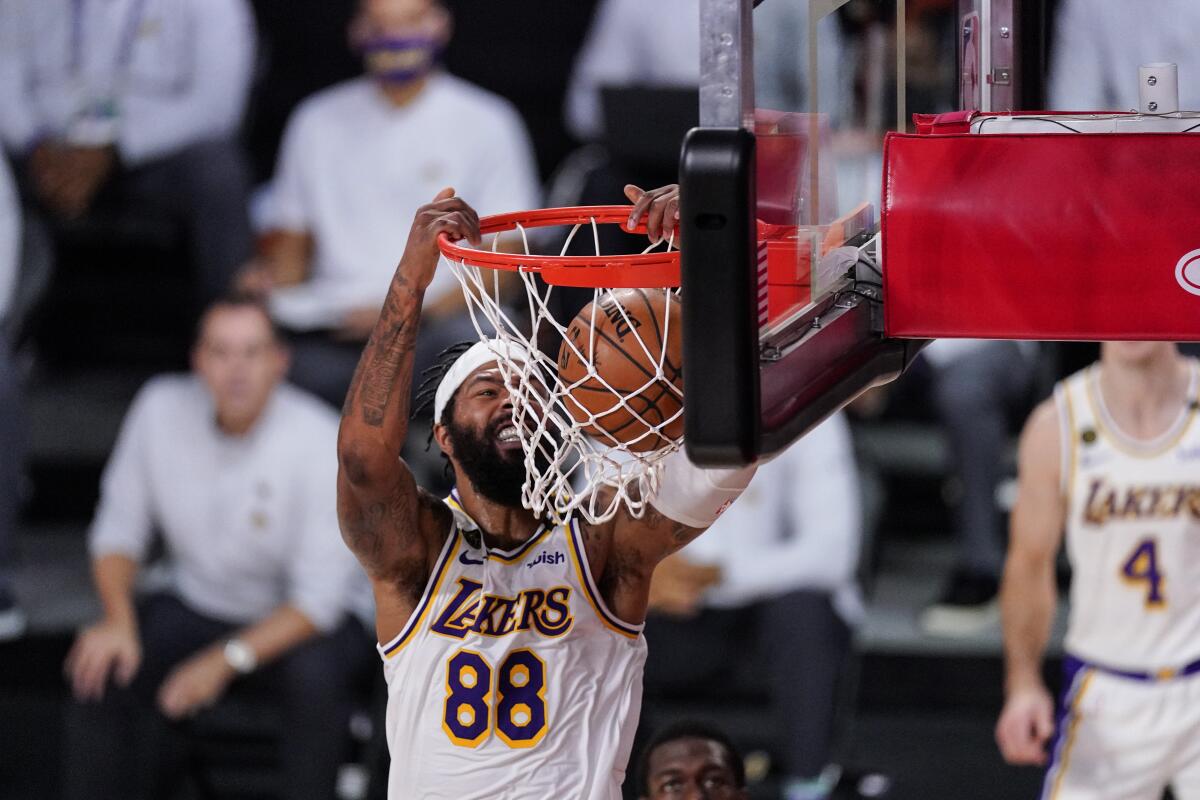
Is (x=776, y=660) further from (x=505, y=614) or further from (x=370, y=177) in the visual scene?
(x=370, y=177)

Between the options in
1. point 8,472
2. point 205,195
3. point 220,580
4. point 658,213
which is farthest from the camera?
point 205,195

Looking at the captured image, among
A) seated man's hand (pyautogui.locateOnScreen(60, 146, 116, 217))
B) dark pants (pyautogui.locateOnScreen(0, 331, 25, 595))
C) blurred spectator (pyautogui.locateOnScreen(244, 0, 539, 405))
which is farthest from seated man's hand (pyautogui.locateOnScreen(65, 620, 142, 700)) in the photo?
seated man's hand (pyautogui.locateOnScreen(60, 146, 116, 217))

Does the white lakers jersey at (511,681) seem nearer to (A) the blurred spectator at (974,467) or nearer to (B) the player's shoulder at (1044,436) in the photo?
(B) the player's shoulder at (1044,436)

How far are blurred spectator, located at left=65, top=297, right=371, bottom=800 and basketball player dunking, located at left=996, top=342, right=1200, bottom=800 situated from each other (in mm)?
2112

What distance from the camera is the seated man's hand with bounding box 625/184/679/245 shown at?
2.78m

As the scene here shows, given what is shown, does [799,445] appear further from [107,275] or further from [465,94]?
[107,275]

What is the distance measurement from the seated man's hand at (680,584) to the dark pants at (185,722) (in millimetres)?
943

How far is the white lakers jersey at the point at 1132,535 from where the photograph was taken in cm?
452

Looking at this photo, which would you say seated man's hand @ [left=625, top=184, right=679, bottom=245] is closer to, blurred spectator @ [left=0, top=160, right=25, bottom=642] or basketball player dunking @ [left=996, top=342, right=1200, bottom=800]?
basketball player dunking @ [left=996, top=342, right=1200, bottom=800]

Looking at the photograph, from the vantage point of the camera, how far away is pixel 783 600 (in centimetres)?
541

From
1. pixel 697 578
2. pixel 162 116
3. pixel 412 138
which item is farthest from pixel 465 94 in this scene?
pixel 697 578

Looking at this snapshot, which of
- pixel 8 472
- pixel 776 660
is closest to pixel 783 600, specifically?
pixel 776 660

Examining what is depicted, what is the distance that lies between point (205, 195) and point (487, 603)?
11.7 feet

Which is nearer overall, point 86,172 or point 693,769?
point 693,769
